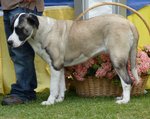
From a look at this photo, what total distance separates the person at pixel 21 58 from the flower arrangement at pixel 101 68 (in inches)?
19.6

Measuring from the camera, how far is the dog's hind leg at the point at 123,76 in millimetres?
5227

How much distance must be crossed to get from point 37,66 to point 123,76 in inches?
50.4

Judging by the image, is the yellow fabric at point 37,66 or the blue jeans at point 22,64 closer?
the blue jeans at point 22,64

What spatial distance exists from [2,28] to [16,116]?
4.78 ft

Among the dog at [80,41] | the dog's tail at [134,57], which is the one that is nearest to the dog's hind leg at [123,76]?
the dog at [80,41]

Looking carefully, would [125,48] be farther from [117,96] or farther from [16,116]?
[16,116]

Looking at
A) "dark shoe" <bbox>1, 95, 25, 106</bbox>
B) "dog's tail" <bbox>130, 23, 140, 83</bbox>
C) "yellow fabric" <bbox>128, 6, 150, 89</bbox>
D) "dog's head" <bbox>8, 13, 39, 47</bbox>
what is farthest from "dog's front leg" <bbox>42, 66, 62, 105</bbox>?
"yellow fabric" <bbox>128, 6, 150, 89</bbox>

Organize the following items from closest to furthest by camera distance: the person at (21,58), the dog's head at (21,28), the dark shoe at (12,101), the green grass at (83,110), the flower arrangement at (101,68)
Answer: the green grass at (83,110)
the dog's head at (21,28)
the person at (21,58)
the dark shoe at (12,101)
the flower arrangement at (101,68)

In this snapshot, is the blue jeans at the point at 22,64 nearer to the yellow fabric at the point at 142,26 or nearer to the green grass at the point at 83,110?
the green grass at the point at 83,110

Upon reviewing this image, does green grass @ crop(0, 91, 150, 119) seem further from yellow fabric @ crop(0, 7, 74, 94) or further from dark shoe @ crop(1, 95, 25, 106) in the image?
yellow fabric @ crop(0, 7, 74, 94)

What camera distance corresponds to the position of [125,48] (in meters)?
5.21

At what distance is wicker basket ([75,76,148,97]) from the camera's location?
5625mm

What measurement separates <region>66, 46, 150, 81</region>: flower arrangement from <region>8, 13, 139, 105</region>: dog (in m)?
0.22

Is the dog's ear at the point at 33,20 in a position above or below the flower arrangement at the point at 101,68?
above
